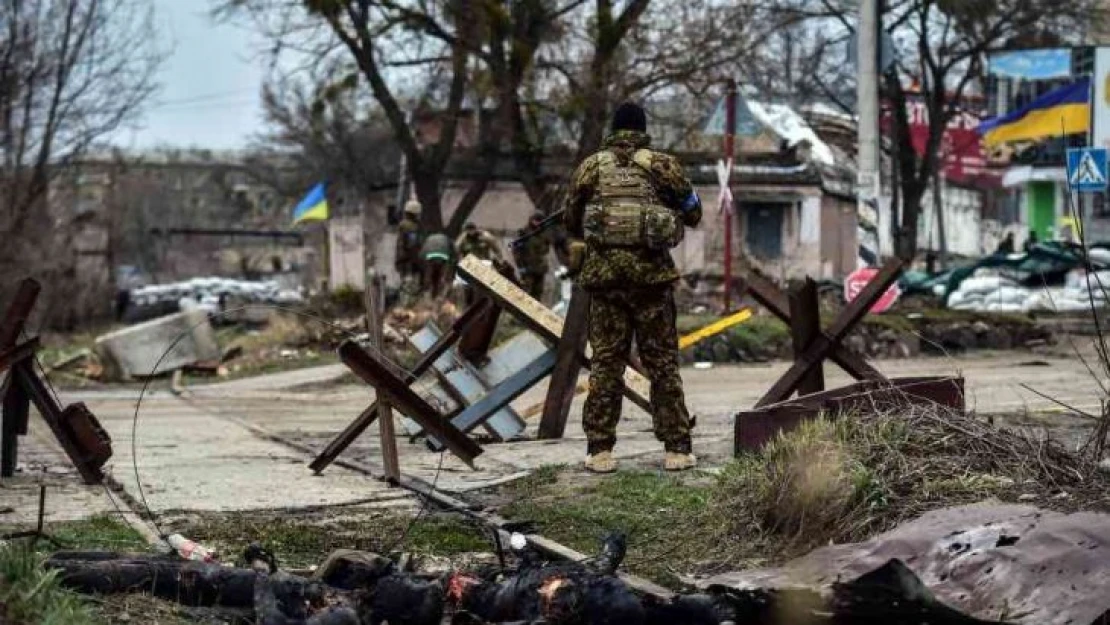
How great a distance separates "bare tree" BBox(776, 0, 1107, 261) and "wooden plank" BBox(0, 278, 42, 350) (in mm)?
24634

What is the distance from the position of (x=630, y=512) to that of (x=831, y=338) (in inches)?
73.3

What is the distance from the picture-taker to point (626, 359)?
8.05m

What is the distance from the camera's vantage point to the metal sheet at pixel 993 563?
14.8 ft

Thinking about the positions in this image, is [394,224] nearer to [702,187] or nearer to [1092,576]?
[702,187]

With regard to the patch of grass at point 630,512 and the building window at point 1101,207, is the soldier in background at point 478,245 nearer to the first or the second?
the patch of grass at point 630,512

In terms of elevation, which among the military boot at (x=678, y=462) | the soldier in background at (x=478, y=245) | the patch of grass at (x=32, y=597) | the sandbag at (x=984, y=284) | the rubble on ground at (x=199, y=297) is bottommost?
the rubble on ground at (x=199, y=297)

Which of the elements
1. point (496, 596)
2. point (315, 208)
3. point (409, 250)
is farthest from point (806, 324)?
point (315, 208)

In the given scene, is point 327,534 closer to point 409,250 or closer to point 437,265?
point 437,265

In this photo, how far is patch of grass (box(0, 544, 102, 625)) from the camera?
161 inches

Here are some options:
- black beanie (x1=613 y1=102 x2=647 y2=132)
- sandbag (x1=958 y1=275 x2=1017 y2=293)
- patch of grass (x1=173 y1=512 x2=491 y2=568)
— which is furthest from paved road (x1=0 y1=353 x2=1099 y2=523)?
sandbag (x1=958 y1=275 x2=1017 y2=293)

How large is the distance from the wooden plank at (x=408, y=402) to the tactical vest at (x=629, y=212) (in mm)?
1198

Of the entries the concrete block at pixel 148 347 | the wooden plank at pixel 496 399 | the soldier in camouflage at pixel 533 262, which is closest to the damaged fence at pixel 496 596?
the wooden plank at pixel 496 399

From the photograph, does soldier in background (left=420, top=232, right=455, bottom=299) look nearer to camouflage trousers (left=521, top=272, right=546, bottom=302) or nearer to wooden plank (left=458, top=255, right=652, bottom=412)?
camouflage trousers (left=521, top=272, right=546, bottom=302)

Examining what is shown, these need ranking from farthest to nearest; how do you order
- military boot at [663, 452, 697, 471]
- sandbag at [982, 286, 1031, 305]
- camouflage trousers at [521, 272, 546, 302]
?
1. sandbag at [982, 286, 1031, 305]
2. camouflage trousers at [521, 272, 546, 302]
3. military boot at [663, 452, 697, 471]
